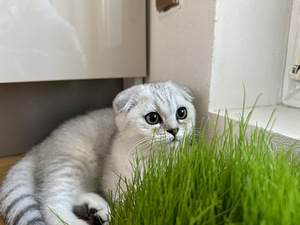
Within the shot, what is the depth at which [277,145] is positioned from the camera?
0.78 metres

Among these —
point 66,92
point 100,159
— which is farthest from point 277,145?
point 66,92

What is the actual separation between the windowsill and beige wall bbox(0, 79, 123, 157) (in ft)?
3.15

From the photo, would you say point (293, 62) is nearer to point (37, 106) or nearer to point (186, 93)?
point (186, 93)

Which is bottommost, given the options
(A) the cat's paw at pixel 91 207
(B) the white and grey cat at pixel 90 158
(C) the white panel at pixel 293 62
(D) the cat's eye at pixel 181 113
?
(A) the cat's paw at pixel 91 207

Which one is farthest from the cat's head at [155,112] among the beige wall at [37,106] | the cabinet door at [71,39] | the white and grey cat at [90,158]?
the beige wall at [37,106]

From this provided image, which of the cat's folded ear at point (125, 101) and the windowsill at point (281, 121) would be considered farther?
the cat's folded ear at point (125, 101)

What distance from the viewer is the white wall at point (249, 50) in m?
0.99

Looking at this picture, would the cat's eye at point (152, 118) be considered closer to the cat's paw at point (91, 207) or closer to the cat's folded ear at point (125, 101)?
the cat's folded ear at point (125, 101)

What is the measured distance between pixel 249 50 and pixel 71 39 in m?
0.81

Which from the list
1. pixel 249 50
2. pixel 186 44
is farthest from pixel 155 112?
pixel 249 50

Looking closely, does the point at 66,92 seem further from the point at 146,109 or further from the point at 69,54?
the point at 146,109

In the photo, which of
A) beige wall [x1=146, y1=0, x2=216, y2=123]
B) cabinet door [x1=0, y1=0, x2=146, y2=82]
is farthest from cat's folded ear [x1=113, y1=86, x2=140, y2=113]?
cabinet door [x1=0, y1=0, x2=146, y2=82]

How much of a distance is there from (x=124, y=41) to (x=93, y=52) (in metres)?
0.17

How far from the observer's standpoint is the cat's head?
0.87 m
